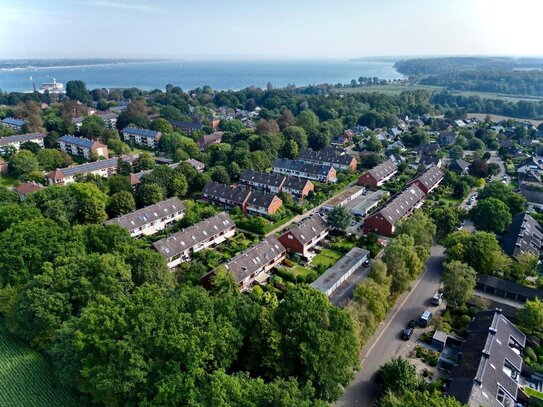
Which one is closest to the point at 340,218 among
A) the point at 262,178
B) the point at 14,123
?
the point at 262,178

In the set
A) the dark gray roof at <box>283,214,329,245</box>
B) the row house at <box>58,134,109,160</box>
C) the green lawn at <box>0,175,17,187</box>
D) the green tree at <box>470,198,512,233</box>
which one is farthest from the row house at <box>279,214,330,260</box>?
the row house at <box>58,134,109,160</box>

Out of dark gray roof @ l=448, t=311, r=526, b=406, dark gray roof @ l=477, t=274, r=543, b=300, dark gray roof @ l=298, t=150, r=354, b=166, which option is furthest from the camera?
dark gray roof @ l=298, t=150, r=354, b=166

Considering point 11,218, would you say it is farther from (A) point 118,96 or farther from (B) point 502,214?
(A) point 118,96

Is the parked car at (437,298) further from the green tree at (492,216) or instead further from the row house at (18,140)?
the row house at (18,140)

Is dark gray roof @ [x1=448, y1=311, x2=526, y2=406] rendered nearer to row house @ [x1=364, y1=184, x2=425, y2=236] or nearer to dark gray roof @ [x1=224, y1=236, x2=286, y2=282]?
row house @ [x1=364, y1=184, x2=425, y2=236]

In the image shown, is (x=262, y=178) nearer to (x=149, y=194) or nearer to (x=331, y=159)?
(x=331, y=159)
